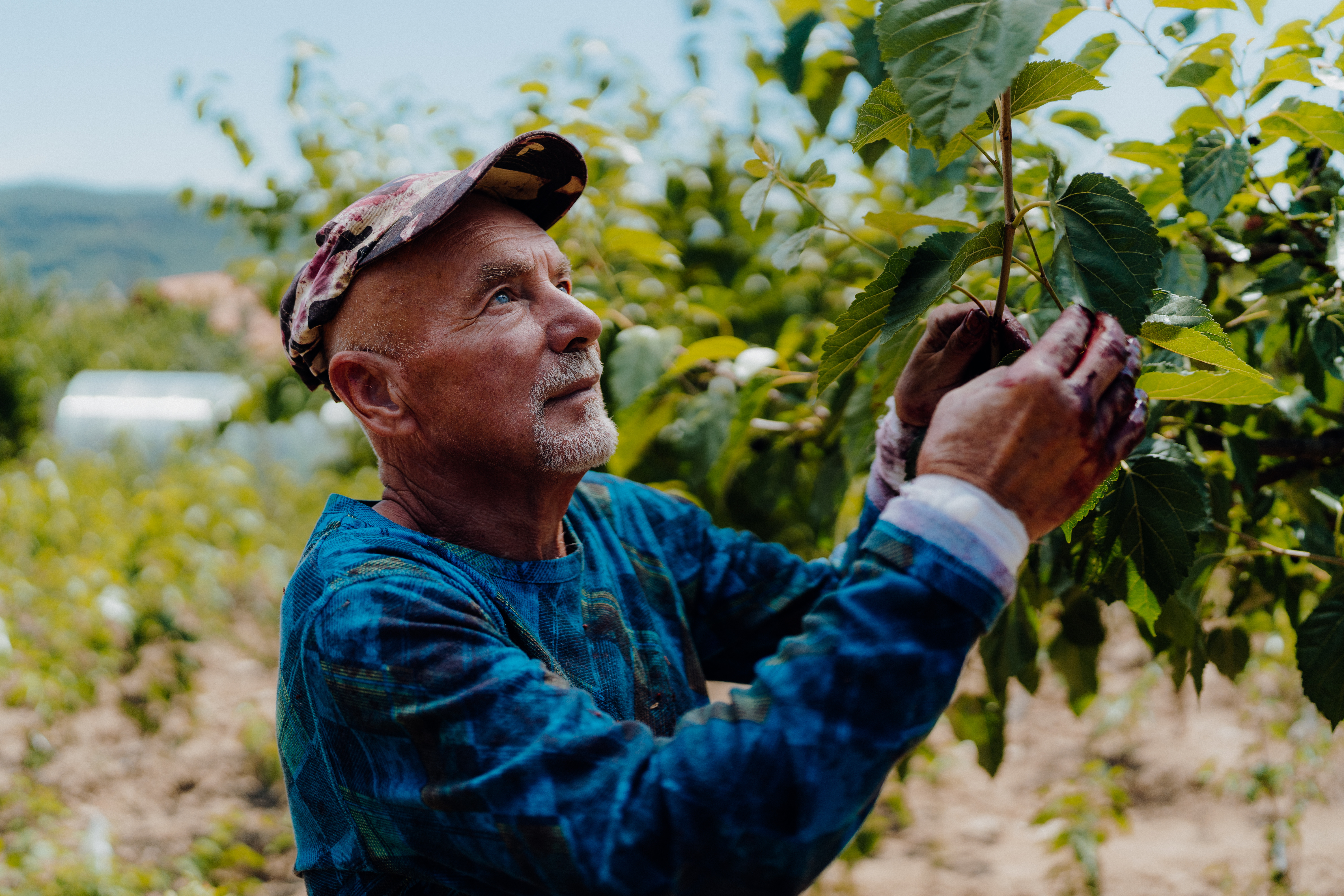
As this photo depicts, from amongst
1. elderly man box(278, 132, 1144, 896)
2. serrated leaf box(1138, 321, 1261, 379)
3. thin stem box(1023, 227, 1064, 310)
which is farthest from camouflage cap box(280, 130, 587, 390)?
serrated leaf box(1138, 321, 1261, 379)

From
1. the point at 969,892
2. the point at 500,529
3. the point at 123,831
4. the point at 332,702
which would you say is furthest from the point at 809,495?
the point at 123,831

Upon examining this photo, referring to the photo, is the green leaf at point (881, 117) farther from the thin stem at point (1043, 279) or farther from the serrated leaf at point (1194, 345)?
the serrated leaf at point (1194, 345)

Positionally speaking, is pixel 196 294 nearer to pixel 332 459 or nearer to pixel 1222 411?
pixel 332 459

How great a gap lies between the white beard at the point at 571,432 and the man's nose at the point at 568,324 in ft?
0.05

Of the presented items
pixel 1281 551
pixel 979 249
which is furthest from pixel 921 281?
pixel 1281 551

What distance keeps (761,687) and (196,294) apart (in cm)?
1810

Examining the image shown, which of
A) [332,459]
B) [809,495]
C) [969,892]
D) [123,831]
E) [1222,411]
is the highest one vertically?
[1222,411]

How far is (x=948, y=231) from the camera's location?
1103mm

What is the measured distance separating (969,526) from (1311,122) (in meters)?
0.86

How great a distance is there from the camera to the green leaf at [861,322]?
108 centimetres

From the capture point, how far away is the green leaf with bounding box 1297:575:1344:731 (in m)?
1.36

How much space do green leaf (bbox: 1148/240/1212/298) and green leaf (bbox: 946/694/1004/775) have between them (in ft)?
3.17

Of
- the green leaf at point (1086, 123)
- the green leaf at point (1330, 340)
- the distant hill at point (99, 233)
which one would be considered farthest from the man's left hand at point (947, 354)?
the distant hill at point (99, 233)

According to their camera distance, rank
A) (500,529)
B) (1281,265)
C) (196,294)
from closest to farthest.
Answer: (500,529) < (1281,265) < (196,294)
